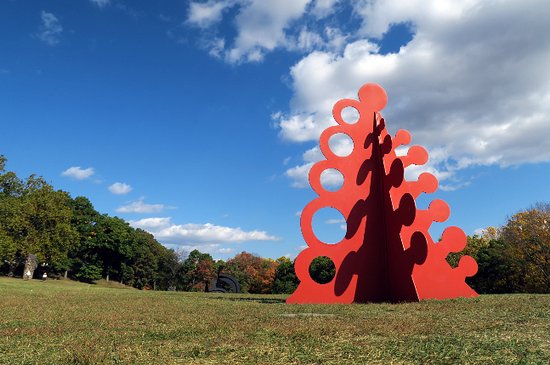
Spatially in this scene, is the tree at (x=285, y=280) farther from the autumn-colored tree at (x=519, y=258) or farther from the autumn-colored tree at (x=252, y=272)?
the autumn-colored tree at (x=519, y=258)

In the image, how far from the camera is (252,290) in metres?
46.4

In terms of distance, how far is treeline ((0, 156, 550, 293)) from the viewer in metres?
25.6

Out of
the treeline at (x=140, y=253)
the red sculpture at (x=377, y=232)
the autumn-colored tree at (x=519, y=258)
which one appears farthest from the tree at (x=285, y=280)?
the red sculpture at (x=377, y=232)

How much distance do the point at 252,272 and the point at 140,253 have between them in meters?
12.8

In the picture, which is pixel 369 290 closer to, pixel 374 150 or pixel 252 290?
pixel 374 150

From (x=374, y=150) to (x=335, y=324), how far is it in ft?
21.8

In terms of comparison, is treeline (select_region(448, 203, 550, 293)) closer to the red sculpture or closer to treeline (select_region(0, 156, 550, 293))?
treeline (select_region(0, 156, 550, 293))

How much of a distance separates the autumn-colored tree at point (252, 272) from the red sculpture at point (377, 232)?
31.3 meters

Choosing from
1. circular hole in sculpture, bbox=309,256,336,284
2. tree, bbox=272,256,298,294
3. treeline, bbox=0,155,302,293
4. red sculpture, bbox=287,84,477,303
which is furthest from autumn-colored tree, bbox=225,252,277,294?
red sculpture, bbox=287,84,477,303

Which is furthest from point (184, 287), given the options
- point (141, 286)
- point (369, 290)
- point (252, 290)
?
point (369, 290)

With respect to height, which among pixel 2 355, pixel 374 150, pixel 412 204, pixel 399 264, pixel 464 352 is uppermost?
pixel 374 150

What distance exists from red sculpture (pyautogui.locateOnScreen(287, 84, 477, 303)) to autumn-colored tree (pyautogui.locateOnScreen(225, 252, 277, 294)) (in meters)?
31.3

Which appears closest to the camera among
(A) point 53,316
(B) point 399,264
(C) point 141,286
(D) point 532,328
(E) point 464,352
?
(E) point 464,352

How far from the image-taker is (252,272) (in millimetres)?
50031
